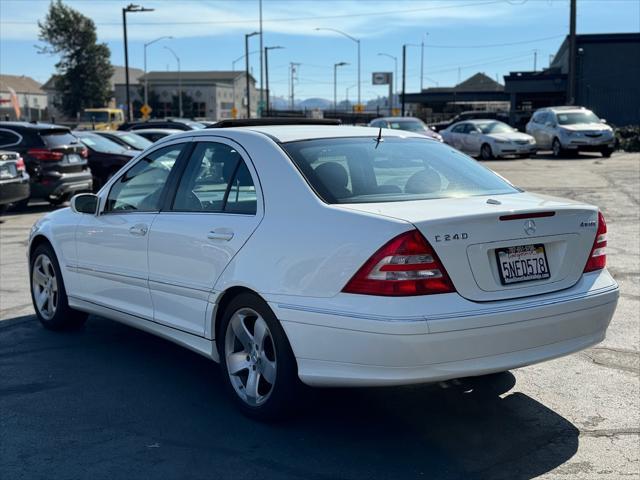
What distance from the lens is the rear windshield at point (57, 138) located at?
52.6ft

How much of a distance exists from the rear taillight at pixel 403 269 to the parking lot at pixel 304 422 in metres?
0.87

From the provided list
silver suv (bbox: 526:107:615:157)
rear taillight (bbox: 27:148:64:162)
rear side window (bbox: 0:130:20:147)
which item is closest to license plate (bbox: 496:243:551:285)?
rear taillight (bbox: 27:148:64:162)

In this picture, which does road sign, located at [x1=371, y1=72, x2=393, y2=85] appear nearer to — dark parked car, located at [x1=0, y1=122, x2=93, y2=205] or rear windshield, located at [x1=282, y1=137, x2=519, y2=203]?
dark parked car, located at [x1=0, y1=122, x2=93, y2=205]

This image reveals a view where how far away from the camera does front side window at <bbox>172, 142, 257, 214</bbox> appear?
186 inches

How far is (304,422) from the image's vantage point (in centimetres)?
455

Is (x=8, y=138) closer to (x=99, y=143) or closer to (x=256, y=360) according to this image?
(x=99, y=143)

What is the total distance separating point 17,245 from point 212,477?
28.3ft

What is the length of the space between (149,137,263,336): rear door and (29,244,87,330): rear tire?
62.4 inches

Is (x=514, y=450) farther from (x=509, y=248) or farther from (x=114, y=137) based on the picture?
(x=114, y=137)

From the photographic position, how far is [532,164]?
25.2 meters

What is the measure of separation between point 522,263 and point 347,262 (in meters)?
0.92

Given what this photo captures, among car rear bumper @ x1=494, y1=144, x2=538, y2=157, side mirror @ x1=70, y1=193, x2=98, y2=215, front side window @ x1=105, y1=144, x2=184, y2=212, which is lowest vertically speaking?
car rear bumper @ x1=494, y1=144, x2=538, y2=157

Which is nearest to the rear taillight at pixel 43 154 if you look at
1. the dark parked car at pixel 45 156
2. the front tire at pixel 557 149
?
the dark parked car at pixel 45 156

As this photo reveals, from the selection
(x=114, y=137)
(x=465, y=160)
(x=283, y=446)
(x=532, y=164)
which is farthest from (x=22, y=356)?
(x=532, y=164)
